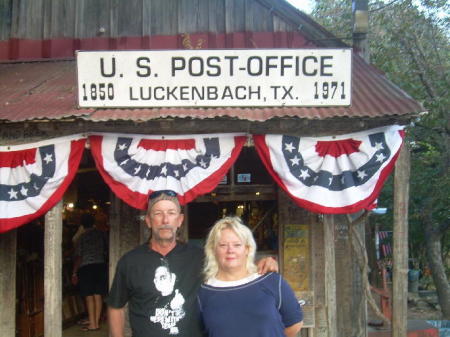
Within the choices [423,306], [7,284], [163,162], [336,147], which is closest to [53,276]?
[163,162]

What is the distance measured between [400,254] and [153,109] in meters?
3.14

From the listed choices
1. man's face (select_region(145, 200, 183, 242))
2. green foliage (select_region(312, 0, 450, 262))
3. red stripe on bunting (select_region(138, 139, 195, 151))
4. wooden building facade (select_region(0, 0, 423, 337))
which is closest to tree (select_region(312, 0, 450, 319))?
green foliage (select_region(312, 0, 450, 262))

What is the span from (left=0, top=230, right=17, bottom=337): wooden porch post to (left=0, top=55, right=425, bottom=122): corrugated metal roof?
6.83ft

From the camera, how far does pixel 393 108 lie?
5801mm

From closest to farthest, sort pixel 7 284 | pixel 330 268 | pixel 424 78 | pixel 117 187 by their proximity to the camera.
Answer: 1. pixel 117 187
2. pixel 330 268
3. pixel 7 284
4. pixel 424 78

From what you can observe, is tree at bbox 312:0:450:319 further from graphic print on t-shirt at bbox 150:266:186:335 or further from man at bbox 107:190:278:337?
graphic print on t-shirt at bbox 150:266:186:335

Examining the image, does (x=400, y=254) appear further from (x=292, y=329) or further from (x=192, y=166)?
(x=292, y=329)

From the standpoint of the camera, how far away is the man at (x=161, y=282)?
3760mm

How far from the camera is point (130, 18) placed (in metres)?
8.26

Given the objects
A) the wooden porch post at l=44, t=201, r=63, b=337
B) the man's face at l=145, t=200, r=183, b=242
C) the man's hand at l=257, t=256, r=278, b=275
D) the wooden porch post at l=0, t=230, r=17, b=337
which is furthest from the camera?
the wooden porch post at l=0, t=230, r=17, b=337

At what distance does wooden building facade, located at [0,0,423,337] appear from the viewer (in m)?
5.77

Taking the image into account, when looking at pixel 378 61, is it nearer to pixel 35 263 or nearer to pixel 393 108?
pixel 393 108

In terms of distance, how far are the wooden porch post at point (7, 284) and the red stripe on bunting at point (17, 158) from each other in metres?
1.75

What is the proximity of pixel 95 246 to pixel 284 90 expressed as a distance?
166 inches
